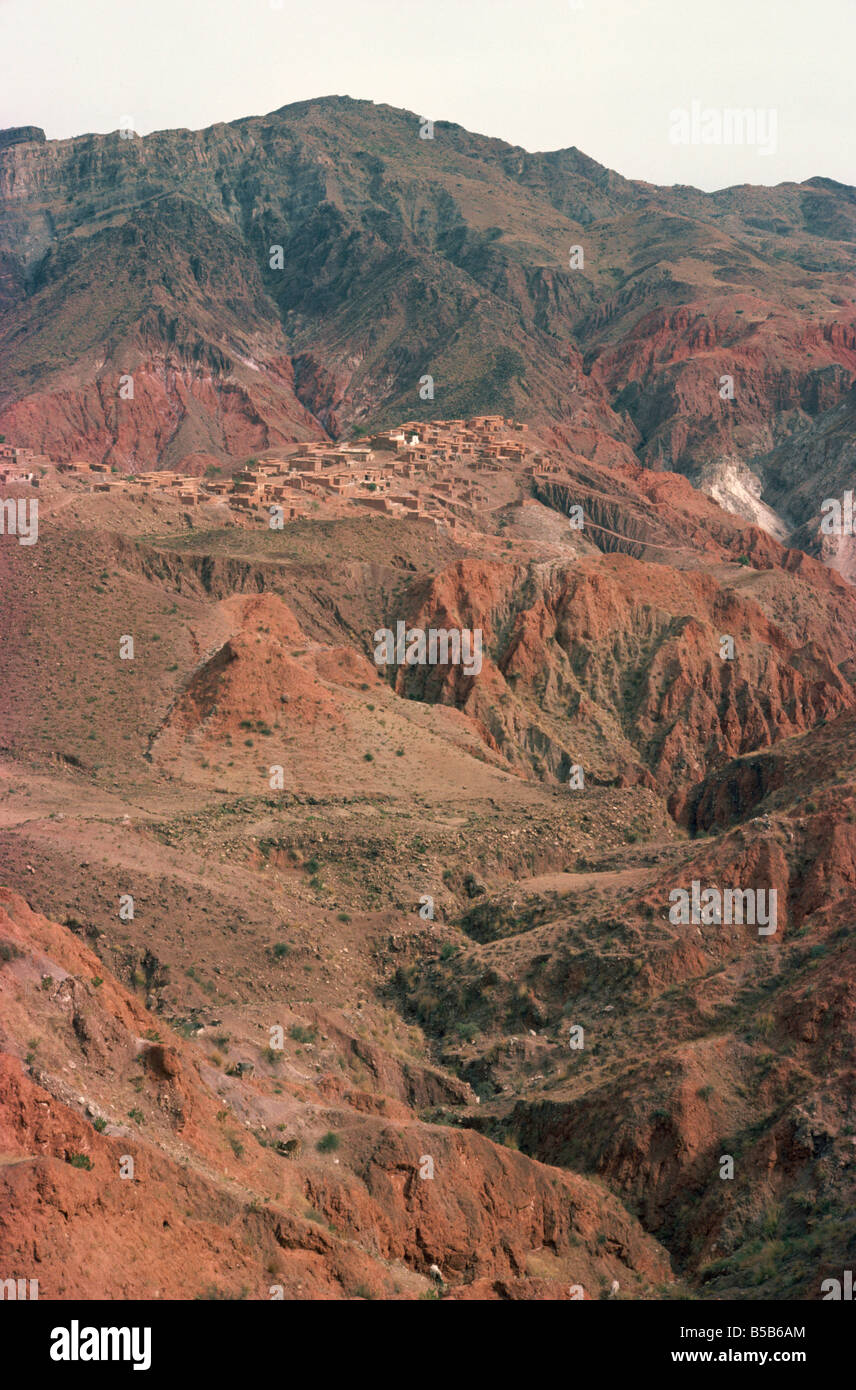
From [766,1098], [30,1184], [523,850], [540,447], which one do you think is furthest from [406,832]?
[540,447]

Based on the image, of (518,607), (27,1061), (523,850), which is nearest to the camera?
(27,1061)

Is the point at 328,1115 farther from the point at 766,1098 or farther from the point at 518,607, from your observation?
the point at 518,607

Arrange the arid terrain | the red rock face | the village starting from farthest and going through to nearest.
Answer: the village, the arid terrain, the red rock face

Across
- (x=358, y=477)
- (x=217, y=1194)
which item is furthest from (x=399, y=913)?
(x=358, y=477)

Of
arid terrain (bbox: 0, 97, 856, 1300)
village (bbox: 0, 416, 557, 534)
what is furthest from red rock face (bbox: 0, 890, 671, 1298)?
village (bbox: 0, 416, 557, 534)

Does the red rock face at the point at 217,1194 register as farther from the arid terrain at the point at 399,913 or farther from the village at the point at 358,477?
the village at the point at 358,477

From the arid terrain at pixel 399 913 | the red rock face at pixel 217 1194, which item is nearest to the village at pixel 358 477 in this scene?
the arid terrain at pixel 399 913

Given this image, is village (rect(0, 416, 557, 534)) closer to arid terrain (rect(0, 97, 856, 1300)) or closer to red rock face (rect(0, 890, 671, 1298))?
arid terrain (rect(0, 97, 856, 1300))

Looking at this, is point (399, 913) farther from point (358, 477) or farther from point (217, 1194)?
point (358, 477)
